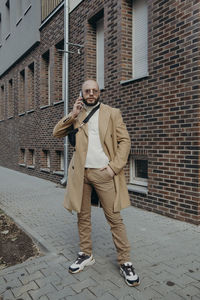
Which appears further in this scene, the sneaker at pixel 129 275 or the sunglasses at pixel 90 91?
the sunglasses at pixel 90 91

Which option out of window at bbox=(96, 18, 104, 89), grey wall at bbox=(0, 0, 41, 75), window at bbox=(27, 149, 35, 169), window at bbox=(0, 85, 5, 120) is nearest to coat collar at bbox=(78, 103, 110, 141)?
window at bbox=(96, 18, 104, 89)

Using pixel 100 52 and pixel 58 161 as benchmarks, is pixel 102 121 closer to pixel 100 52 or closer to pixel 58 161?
pixel 100 52

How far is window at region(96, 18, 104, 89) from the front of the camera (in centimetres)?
786

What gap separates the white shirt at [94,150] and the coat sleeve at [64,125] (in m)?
0.22

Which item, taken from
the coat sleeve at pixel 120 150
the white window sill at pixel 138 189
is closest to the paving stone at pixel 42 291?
the coat sleeve at pixel 120 150

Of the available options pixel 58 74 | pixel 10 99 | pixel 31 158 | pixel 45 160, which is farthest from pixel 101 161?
pixel 10 99

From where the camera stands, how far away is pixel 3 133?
1703cm

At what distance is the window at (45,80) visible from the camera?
11.2 meters

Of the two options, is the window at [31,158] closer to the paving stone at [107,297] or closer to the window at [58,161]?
the window at [58,161]

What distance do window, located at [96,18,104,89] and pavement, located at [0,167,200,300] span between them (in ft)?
13.0

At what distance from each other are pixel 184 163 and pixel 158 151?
0.68 metres

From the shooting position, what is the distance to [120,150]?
3.01m

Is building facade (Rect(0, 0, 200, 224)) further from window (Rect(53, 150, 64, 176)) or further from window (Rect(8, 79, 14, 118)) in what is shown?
window (Rect(8, 79, 14, 118))

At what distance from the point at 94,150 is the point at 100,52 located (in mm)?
5605
